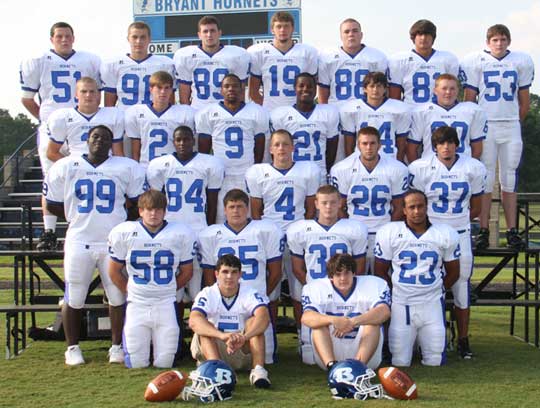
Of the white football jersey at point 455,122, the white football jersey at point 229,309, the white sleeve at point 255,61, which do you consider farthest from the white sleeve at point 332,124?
the white football jersey at point 229,309

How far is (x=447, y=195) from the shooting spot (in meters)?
7.19

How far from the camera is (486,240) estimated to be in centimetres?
784

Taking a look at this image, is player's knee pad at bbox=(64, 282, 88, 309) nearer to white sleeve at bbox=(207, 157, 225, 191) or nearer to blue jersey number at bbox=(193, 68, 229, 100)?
white sleeve at bbox=(207, 157, 225, 191)

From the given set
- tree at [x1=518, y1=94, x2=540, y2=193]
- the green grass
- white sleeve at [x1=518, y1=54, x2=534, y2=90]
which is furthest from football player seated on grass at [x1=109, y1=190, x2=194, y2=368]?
tree at [x1=518, y1=94, x2=540, y2=193]

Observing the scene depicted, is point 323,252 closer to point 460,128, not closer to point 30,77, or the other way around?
point 460,128

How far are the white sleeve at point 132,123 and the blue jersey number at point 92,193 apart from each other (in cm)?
89

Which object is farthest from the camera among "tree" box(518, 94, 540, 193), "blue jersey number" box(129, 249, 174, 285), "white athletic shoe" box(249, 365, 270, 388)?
"tree" box(518, 94, 540, 193)

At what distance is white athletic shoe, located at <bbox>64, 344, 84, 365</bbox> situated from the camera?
6.96 metres

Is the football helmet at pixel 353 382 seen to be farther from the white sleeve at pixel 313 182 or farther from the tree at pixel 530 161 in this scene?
the tree at pixel 530 161

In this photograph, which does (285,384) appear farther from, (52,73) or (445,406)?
(52,73)

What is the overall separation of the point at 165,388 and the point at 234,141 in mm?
2852

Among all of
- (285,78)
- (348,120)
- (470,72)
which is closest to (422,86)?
(470,72)

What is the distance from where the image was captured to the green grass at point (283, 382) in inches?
221

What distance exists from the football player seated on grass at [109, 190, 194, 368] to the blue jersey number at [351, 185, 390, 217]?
64.2 inches
